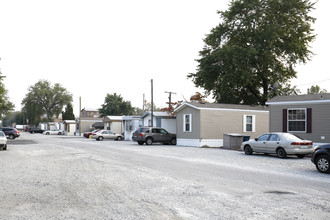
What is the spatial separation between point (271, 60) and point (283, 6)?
251 inches

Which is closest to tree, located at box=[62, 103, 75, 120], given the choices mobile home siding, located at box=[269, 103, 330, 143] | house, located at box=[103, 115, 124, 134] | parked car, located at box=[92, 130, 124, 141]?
house, located at box=[103, 115, 124, 134]

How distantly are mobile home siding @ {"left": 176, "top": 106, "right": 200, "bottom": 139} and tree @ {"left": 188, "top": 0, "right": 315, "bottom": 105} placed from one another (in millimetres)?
7478

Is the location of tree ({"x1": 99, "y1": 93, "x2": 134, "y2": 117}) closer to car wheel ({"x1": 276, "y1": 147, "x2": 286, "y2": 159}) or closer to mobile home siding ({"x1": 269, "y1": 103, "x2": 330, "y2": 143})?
mobile home siding ({"x1": 269, "y1": 103, "x2": 330, "y2": 143})

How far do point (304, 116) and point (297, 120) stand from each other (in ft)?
1.71

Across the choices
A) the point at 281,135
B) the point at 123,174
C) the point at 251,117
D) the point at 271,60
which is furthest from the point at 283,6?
the point at 123,174

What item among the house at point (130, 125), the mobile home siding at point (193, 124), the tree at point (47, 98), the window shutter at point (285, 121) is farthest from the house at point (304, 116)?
the tree at point (47, 98)

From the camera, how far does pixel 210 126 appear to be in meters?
29.1

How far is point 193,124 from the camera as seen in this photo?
2956cm

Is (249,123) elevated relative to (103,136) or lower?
elevated

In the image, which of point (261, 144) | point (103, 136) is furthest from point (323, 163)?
point (103, 136)

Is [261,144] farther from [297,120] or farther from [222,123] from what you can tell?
[222,123]

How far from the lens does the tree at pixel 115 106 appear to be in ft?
290

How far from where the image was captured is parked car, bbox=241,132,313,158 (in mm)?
17000

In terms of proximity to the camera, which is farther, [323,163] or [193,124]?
[193,124]
